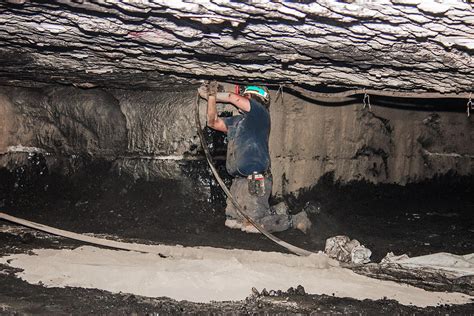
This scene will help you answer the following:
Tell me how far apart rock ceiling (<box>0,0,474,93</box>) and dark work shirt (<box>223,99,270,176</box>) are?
658 millimetres

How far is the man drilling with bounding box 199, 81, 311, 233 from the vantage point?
5629 millimetres

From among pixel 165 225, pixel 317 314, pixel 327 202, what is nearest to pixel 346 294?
pixel 317 314

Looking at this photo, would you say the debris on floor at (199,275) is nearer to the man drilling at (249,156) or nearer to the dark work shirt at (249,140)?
the man drilling at (249,156)

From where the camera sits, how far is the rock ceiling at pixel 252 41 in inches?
104

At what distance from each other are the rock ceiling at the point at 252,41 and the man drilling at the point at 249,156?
14.2 inches

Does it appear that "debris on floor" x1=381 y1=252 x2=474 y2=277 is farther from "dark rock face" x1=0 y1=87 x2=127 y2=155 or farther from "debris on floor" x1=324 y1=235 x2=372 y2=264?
"dark rock face" x1=0 y1=87 x2=127 y2=155

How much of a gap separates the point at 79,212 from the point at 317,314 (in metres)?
3.72

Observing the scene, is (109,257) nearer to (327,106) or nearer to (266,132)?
(266,132)

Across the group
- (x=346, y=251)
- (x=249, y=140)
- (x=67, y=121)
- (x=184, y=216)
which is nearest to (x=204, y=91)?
(x=249, y=140)

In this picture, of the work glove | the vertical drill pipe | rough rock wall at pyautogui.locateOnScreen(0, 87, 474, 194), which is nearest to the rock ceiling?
the work glove

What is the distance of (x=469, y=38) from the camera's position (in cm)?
287

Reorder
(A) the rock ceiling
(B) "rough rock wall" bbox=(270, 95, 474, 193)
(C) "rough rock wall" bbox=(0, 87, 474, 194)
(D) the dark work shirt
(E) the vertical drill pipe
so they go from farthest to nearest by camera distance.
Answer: (B) "rough rock wall" bbox=(270, 95, 474, 193) < (C) "rough rock wall" bbox=(0, 87, 474, 194) < (D) the dark work shirt < (E) the vertical drill pipe < (A) the rock ceiling

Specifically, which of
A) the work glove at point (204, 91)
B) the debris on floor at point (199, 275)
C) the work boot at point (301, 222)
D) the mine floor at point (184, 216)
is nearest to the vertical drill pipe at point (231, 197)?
the mine floor at point (184, 216)

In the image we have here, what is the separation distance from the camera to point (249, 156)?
5.91m
